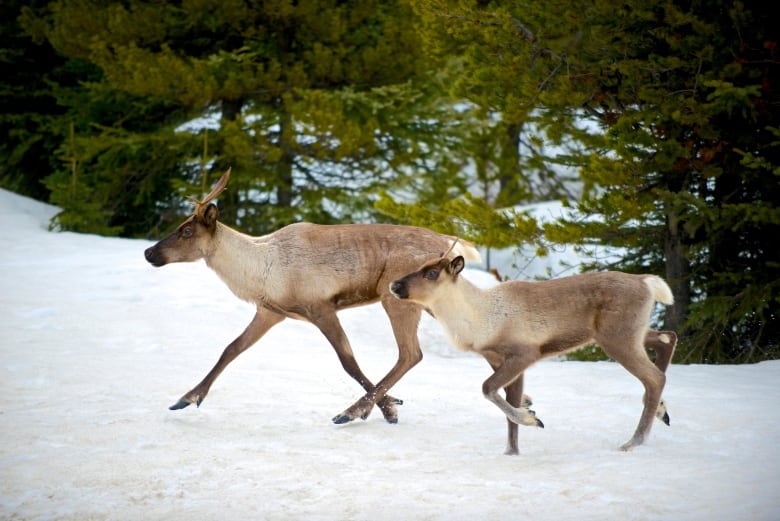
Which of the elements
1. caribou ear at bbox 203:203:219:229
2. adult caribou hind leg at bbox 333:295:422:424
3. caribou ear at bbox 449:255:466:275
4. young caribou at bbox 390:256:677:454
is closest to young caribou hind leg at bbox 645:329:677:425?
young caribou at bbox 390:256:677:454

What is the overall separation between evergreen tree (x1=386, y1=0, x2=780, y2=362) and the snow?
4.90ft

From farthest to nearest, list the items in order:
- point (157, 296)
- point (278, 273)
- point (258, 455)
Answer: point (157, 296) < point (278, 273) < point (258, 455)

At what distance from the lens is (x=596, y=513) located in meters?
4.92

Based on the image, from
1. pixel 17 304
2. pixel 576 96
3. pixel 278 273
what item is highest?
pixel 576 96

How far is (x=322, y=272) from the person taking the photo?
7.28 meters

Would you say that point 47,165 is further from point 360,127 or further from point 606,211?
point 606,211

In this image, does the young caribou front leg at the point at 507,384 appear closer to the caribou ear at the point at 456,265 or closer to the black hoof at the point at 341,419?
the caribou ear at the point at 456,265

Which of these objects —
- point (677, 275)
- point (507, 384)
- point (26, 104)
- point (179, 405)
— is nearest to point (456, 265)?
point (507, 384)

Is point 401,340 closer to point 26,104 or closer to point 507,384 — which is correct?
point 507,384

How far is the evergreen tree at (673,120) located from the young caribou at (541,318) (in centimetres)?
330

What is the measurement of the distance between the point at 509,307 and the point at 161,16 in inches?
508

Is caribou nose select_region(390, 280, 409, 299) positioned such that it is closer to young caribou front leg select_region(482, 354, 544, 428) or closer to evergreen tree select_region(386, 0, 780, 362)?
young caribou front leg select_region(482, 354, 544, 428)

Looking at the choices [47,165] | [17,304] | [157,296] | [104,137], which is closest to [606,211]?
[157,296]

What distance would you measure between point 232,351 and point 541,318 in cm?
242
